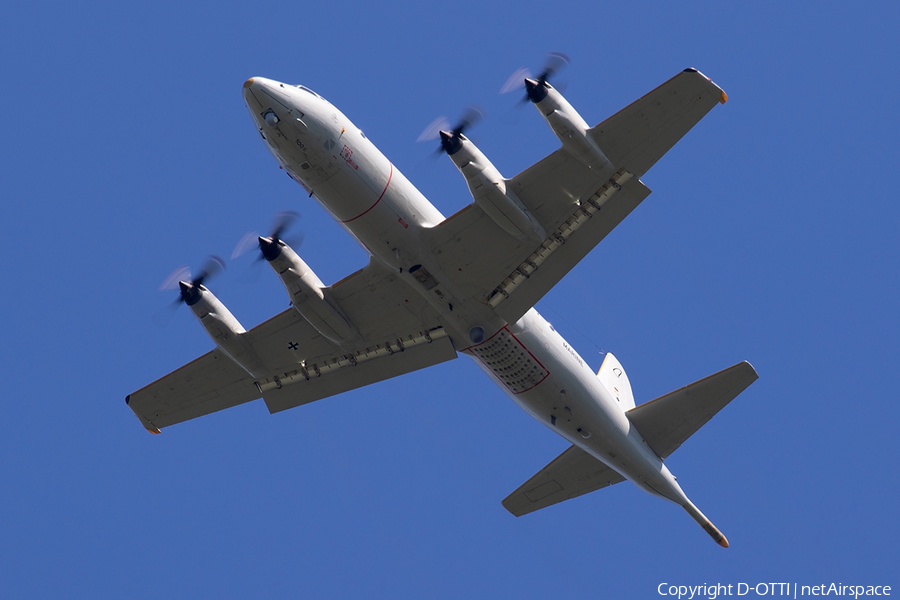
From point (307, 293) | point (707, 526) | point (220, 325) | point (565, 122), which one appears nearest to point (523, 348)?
point (307, 293)

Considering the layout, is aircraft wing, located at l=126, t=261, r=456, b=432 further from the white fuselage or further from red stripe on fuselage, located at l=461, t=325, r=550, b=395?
the white fuselage

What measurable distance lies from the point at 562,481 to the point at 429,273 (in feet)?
31.0

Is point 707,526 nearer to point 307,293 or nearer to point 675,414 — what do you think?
point 675,414

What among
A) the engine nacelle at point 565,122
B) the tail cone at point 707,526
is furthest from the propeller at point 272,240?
the tail cone at point 707,526

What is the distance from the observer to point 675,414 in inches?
1129

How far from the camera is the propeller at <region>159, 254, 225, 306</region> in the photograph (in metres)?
25.2

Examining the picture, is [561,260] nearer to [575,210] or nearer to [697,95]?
[575,210]

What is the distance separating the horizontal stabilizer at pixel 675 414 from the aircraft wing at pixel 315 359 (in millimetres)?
6801

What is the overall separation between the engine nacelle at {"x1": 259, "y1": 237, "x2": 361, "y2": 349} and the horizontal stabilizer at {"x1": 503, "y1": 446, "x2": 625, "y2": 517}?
8.25 m

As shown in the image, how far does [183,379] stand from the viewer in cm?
2759

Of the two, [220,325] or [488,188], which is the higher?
[488,188]

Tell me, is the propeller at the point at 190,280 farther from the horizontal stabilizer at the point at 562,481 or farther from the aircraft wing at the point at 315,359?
the horizontal stabilizer at the point at 562,481

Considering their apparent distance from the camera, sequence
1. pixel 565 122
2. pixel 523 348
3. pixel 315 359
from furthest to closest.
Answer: pixel 315 359 < pixel 523 348 < pixel 565 122

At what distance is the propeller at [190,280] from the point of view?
82.6 feet
